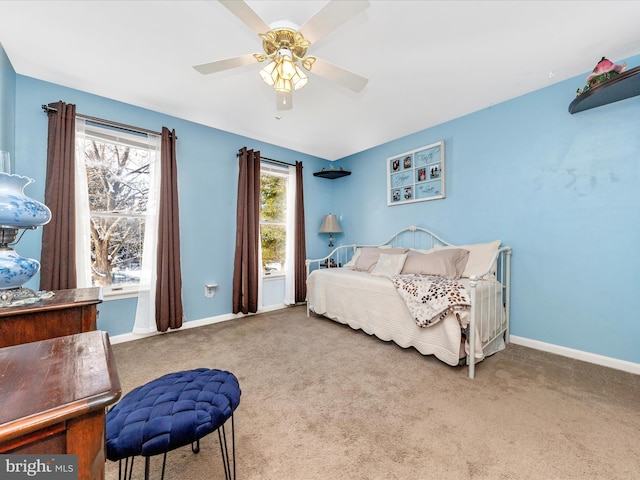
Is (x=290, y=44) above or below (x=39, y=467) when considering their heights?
above

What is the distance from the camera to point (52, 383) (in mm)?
573

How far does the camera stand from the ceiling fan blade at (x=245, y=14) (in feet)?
4.10

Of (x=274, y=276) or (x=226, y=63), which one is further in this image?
(x=274, y=276)

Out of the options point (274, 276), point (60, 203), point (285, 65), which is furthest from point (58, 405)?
point (274, 276)

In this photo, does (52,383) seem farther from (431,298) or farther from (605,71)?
(605,71)

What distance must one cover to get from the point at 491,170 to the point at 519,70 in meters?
0.90

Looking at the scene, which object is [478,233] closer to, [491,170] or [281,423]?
[491,170]

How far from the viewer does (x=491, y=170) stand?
9.14 feet

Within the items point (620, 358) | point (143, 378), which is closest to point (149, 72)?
point (143, 378)

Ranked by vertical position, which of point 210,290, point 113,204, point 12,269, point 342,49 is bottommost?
point 210,290

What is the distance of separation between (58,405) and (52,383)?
125 mm

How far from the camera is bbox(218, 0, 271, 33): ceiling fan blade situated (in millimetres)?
1251

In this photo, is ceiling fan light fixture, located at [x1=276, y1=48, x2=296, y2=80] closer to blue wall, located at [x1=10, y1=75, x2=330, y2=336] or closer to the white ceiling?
the white ceiling

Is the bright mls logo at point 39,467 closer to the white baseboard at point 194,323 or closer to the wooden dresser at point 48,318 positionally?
the wooden dresser at point 48,318
